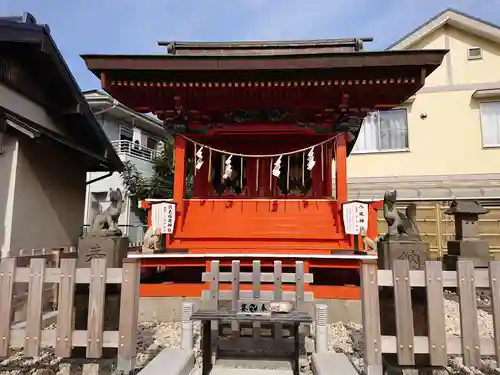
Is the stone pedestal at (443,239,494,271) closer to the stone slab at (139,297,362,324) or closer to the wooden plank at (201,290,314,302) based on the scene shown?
the stone slab at (139,297,362,324)

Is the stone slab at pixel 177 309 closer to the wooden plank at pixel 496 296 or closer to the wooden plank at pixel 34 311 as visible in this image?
the wooden plank at pixel 34 311

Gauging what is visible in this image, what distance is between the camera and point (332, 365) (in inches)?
128

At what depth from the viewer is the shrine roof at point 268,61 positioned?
6980 mm

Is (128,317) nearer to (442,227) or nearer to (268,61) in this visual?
(268,61)

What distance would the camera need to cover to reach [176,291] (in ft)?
23.0

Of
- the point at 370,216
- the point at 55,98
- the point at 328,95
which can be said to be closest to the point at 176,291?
the point at 370,216

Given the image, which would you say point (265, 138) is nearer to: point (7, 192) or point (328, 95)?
point (328, 95)

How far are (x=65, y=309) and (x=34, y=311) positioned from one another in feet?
0.94

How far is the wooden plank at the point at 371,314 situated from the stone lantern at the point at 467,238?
6.88 m

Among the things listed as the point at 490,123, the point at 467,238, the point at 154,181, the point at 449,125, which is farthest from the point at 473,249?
the point at 154,181

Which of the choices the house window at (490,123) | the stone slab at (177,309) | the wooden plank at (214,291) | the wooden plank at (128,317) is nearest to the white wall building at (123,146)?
the stone slab at (177,309)

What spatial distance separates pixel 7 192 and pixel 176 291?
3.96 meters

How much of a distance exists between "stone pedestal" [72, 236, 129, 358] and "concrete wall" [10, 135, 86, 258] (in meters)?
4.05

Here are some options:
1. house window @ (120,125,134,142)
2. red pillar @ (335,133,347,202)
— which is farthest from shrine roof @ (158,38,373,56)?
house window @ (120,125,134,142)
